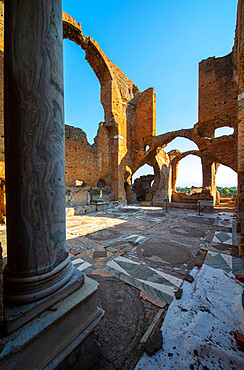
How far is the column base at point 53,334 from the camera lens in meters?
0.83

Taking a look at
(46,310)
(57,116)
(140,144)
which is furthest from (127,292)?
(140,144)

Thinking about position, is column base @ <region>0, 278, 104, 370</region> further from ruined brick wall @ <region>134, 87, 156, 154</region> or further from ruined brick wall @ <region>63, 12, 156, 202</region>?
ruined brick wall @ <region>134, 87, 156, 154</region>

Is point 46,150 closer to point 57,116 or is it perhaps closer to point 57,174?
point 57,174

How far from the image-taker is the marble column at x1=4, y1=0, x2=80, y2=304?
1.13 m

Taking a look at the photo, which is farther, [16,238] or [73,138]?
[73,138]

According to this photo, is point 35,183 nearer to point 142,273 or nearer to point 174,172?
point 142,273

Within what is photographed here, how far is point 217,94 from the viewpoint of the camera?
13.1 meters

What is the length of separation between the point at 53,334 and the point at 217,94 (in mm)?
17590

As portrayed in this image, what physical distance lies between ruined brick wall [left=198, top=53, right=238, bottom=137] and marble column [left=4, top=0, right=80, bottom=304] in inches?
593

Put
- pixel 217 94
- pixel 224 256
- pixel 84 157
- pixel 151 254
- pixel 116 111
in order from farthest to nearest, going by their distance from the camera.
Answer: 1. pixel 116 111
2. pixel 217 94
3. pixel 84 157
4. pixel 151 254
5. pixel 224 256

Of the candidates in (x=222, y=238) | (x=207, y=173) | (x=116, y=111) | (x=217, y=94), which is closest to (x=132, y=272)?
(x=222, y=238)

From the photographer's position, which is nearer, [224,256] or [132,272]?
[132,272]

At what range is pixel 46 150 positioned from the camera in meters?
1.20

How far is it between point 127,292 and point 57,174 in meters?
1.89
